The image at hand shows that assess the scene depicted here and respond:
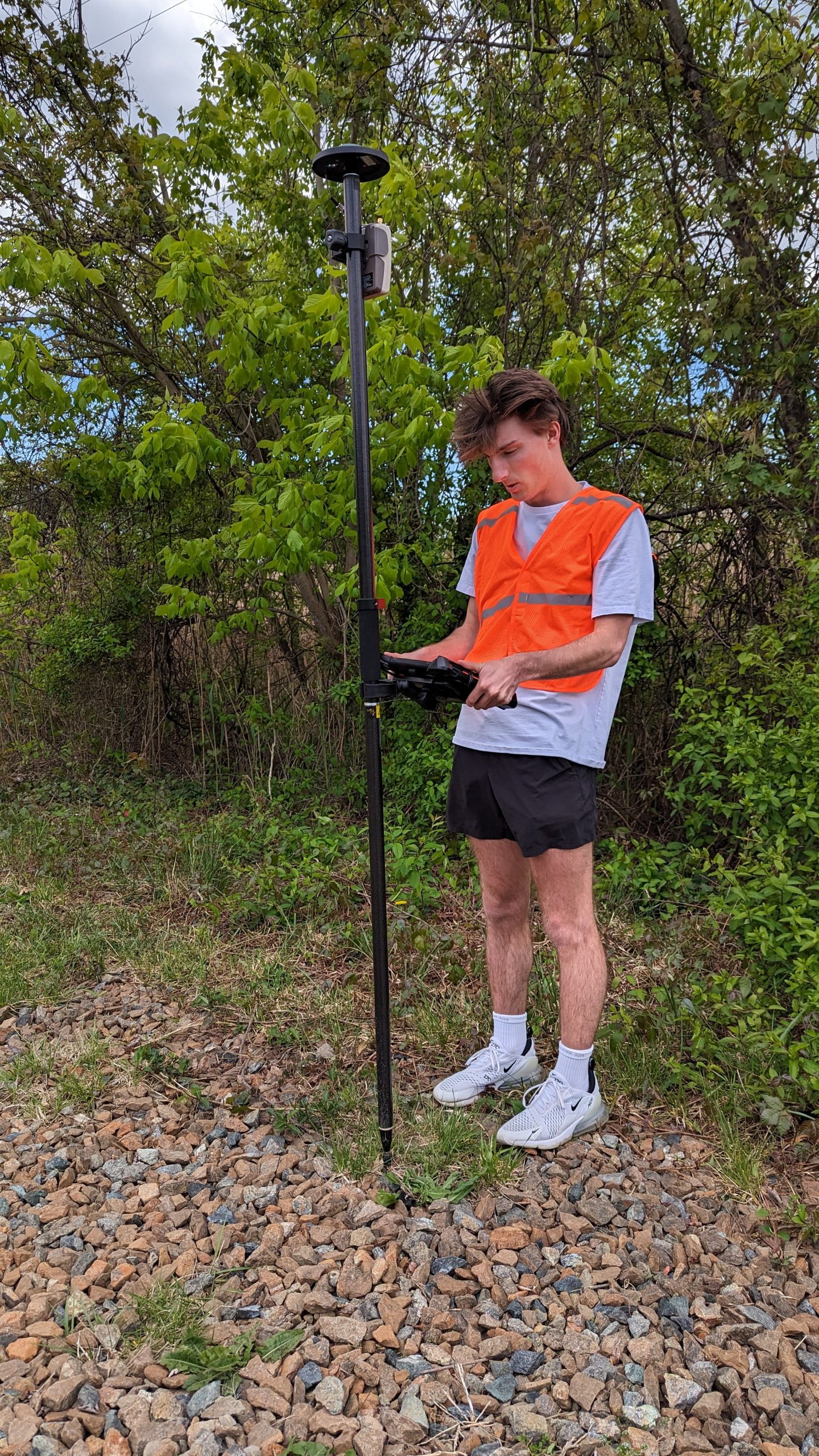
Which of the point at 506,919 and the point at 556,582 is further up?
the point at 556,582

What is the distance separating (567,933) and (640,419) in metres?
3.17

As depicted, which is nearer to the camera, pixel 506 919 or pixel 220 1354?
pixel 220 1354

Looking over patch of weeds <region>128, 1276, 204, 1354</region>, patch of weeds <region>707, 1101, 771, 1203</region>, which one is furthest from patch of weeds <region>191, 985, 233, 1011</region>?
patch of weeds <region>707, 1101, 771, 1203</region>

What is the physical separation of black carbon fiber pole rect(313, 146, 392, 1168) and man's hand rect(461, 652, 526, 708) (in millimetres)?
275

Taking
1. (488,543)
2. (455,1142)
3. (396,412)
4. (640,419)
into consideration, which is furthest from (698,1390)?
(640,419)

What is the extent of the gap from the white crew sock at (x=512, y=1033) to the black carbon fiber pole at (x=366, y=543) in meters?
0.44

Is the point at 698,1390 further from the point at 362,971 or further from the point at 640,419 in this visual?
the point at 640,419

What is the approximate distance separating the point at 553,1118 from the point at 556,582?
1.45 metres

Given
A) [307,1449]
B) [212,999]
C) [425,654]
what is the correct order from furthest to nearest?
1. [212,999]
2. [425,654]
3. [307,1449]

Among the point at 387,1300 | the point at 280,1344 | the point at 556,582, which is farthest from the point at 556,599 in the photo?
the point at 280,1344

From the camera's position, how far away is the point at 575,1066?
2.48 m

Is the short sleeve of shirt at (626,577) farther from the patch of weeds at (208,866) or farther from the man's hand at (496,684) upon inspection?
the patch of weeds at (208,866)

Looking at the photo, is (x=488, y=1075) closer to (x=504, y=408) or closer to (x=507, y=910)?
(x=507, y=910)

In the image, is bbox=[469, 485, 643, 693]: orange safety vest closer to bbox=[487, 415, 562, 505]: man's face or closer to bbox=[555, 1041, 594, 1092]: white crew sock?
bbox=[487, 415, 562, 505]: man's face
